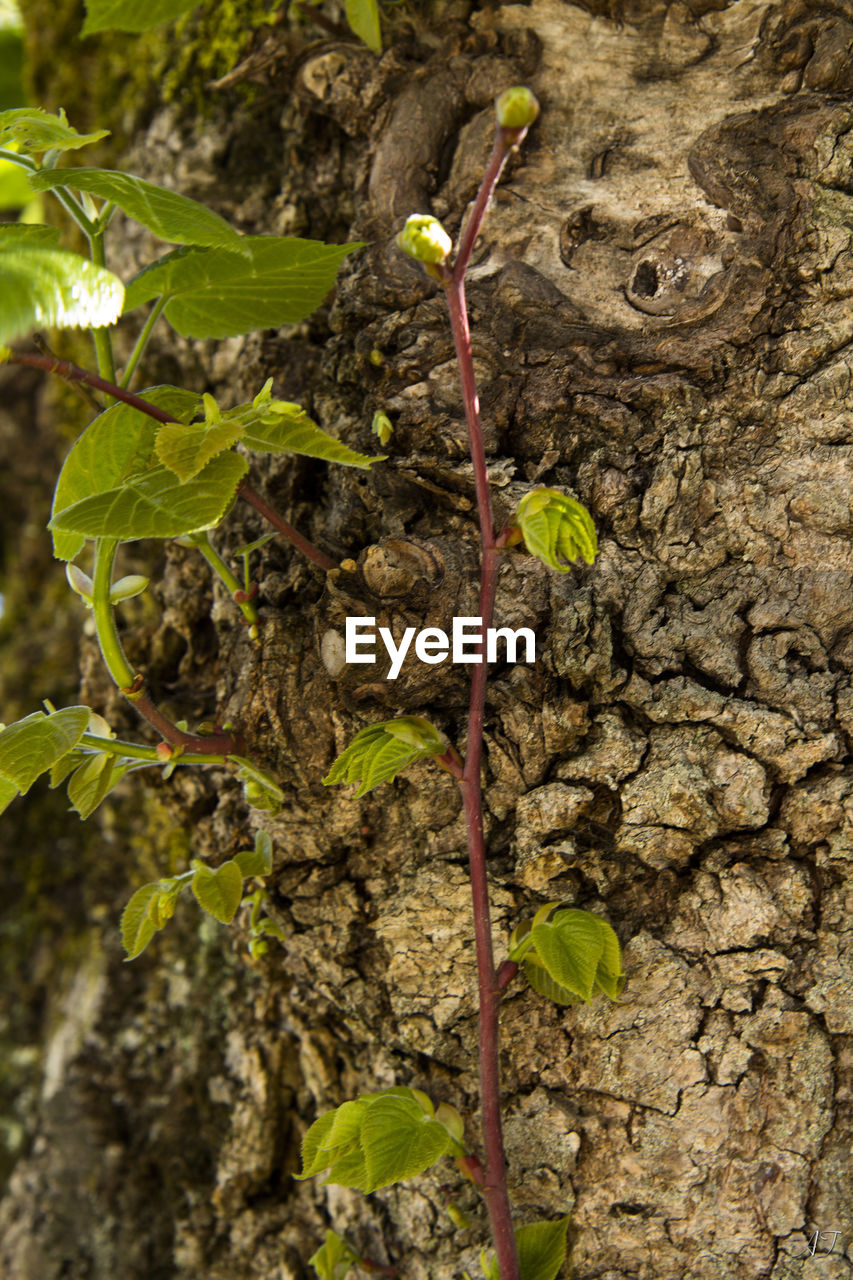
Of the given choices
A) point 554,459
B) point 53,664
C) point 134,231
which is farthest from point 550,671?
point 53,664

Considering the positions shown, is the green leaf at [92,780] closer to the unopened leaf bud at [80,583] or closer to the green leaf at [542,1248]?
the unopened leaf bud at [80,583]

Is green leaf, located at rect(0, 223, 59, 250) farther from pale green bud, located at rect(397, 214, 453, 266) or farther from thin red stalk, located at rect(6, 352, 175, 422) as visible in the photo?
pale green bud, located at rect(397, 214, 453, 266)

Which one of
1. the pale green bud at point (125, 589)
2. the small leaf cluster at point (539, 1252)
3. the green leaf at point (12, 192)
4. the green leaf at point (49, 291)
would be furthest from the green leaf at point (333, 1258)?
the green leaf at point (12, 192)

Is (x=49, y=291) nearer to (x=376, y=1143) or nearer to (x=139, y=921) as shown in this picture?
(x=139, y=921)

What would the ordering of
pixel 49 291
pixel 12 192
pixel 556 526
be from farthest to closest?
pixel 12 192
pixel 556 526
pixel 49 291

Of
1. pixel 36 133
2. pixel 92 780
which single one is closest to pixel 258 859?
pixel 92 780
